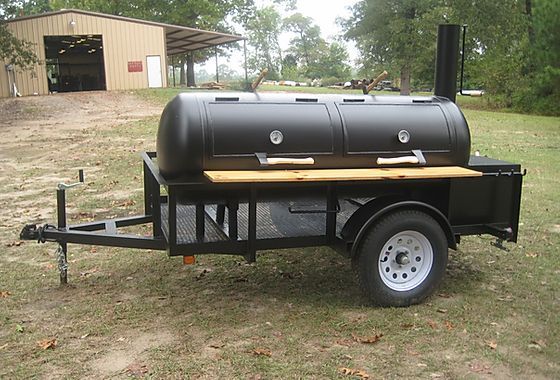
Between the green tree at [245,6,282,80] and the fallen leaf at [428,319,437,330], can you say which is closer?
the fallen leaf at [428,319,437,330]

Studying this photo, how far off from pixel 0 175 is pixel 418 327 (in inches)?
351

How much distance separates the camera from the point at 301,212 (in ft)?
14.5

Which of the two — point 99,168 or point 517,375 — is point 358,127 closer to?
point 517,375

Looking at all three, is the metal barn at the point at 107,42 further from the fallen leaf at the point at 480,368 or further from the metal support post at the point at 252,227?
the fallen leaf at the point at 480,368

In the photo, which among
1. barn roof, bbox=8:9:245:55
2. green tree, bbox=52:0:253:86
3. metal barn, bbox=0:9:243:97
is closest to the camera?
metal barn, bbox=0:9:243:97

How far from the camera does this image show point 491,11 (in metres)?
32.5

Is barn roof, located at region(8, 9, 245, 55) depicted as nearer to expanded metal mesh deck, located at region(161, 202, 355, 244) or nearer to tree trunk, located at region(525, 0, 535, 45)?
tree trunk, located at region(525, 0, 535, 45)

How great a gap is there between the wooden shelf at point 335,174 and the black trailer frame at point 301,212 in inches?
4.0

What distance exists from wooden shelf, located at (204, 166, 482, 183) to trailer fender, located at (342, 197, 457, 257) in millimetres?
257

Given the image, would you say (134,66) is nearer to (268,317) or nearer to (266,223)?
(266,223)

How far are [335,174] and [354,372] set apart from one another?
4.39 ft

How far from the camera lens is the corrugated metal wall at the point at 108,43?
99.5 feet

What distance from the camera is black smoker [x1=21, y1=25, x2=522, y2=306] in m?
4.05

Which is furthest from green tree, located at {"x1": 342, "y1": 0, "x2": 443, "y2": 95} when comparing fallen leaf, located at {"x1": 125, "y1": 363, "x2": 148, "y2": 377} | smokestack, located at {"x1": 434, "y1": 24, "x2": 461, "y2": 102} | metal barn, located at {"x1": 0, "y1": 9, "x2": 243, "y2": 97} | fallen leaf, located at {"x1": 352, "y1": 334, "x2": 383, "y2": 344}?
fallen leaf, located at {"x1": 125, "y1": 363, "x2": 148, "y2": 377}
